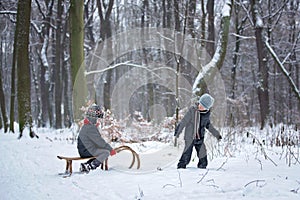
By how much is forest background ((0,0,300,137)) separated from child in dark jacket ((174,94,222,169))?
3346 millimetres

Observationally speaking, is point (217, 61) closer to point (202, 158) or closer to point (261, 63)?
point (261, 63)

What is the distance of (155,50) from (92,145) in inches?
722

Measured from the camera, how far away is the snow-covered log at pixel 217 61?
447 inches

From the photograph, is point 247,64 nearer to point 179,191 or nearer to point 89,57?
point 89,57

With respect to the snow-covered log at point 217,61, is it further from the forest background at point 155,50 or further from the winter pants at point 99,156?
the winter pants at point 99,156

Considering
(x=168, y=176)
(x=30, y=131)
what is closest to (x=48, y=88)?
(x=30, y=131)

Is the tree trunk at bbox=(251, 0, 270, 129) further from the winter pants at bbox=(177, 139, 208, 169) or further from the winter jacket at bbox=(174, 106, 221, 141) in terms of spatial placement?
the winter pants at bbox=(177, 139, 208, 169)

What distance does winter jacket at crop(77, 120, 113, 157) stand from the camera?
17.9ft

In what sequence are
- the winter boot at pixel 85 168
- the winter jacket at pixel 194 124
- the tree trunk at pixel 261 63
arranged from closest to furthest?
the winter boot at pixel 85 168 → the winter jacket at pixel 194 124 → the tree trunk at pixel 261 63

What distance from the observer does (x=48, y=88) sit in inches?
941

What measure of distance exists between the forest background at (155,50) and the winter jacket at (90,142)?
4037 mm

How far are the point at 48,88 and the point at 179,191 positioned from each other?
21632 mm

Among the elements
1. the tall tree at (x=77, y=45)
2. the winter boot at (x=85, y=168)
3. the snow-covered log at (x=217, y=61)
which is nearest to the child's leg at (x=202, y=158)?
the winter boot at (x=85, y=168)

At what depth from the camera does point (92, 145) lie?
550 centimetres
